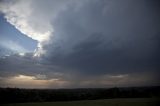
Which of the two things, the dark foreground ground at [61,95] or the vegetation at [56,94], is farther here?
the vegetation at [56,94]

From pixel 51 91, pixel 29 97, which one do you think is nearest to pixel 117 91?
pixel 51 91

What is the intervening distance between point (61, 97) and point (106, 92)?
4.39 metres

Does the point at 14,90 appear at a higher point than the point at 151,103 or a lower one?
higher

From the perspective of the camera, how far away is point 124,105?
30.0ft

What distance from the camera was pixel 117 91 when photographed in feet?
53.1

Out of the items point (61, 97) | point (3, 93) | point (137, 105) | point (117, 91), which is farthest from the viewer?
point (117, 91)

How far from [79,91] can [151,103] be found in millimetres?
6577

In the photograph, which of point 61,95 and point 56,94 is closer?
point 61,95

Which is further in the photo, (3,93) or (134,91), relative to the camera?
(134,91)

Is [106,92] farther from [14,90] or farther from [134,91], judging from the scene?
[14,90]

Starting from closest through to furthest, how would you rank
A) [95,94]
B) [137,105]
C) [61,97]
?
1. [137,105]
2. [61,97]
3. [95,94]

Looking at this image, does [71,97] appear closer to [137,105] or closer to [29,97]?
[29,97]

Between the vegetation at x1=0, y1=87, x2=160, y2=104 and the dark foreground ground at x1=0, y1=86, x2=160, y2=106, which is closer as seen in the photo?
the dark foreground ground at x1=0, y1=86, x2=160, y2=106

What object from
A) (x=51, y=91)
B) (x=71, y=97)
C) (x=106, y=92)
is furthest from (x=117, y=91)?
(x=51, y=91)
